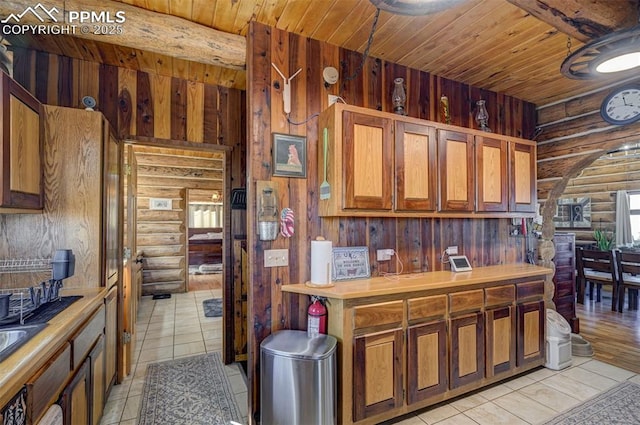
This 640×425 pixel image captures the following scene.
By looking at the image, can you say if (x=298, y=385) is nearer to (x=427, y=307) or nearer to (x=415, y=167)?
(x=427, y=307)

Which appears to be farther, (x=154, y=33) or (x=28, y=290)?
(x=154, y=33)

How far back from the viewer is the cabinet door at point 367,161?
7.20 feet

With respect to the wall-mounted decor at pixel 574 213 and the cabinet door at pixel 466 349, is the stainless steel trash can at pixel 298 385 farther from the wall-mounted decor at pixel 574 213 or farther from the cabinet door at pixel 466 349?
the wall-mounted decor at pixel 574 213

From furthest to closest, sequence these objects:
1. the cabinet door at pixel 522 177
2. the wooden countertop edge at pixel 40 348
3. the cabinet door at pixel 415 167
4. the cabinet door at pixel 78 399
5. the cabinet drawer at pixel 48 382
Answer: the cabinet door at pixel 522 177, the cabinet door at pixel 415 167, the cabinet door at pixel 78 399, the cabinet drawer at pixel 48 382, the wooden countertop edge at pixel 40 348

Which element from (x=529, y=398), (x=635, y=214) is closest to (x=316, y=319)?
(x=529, y=398)

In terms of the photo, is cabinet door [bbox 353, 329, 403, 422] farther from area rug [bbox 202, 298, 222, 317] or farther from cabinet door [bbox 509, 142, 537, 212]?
area rug [bbox 202, 298, 222, 317]

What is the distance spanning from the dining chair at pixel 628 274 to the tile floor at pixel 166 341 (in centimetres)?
562

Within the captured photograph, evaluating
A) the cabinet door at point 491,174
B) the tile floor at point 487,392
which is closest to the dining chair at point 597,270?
the tile floor at point 487,392

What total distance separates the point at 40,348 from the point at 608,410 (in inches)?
140

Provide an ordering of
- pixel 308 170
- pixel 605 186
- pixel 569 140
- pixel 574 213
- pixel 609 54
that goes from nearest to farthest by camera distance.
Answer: pixel 609 54
pixel 308 170
pixel 569 140
pixel 605 186
pixel 574 213

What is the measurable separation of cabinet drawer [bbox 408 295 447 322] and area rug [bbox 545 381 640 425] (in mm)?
1020

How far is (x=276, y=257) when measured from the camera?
2.24 meters

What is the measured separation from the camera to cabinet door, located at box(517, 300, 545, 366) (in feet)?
9.21

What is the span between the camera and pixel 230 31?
232 centimetres
